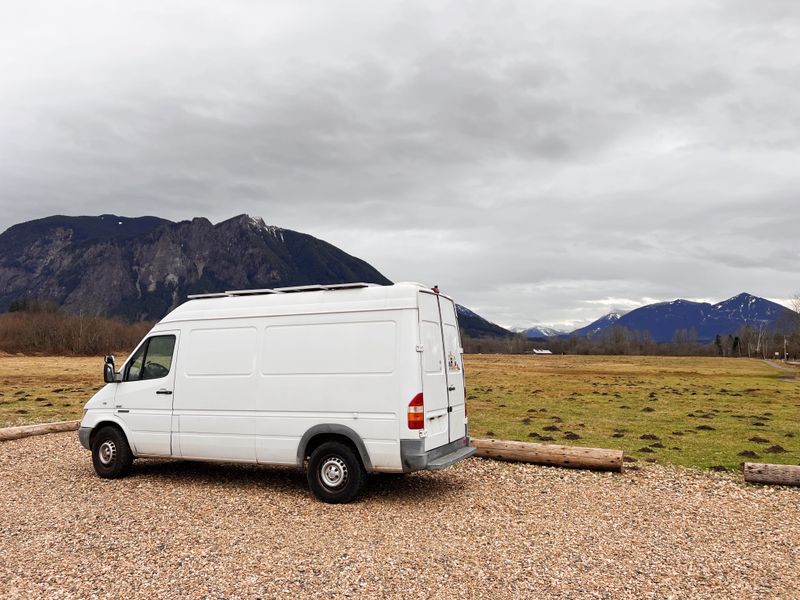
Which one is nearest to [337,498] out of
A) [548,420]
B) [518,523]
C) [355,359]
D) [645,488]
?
[355,359]

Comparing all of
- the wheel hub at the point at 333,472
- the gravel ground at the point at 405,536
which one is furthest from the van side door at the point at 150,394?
the wheel hub at the point at 333,472

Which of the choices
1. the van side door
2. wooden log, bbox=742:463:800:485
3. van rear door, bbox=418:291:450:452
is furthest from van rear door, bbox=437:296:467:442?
wooden log, bbox=742:463:800:485

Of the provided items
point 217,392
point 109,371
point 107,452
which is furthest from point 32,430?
point 217,392

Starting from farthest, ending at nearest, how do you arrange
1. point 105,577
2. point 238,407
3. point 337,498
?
1. point 238,407
2. point 337,498
3. point 105,577

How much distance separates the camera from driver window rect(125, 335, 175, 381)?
11.6 meters

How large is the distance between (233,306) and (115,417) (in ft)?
10.8

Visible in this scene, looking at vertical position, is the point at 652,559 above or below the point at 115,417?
below

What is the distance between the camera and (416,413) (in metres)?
9.39

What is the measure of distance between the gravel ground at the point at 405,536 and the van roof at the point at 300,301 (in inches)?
124

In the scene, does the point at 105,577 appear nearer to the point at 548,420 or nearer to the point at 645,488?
the point at 645,488

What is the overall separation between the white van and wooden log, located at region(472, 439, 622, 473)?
8.23ft

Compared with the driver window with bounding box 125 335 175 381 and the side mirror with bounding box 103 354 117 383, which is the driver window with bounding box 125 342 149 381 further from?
the side mirror with bounding box 103 354 117 383

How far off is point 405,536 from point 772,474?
7.45 metres

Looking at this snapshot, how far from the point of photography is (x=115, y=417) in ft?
38.9
